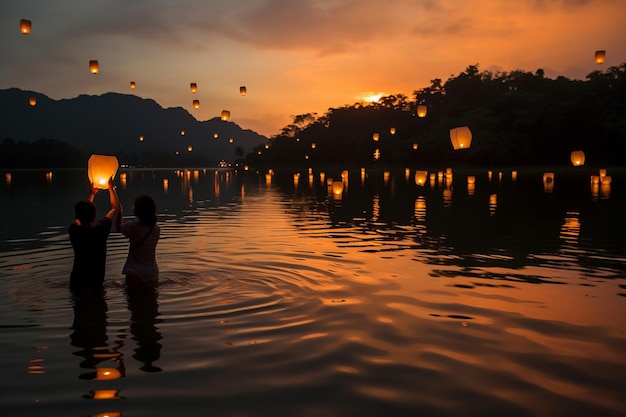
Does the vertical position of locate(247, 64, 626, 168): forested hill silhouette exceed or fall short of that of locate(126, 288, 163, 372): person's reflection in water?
it exceeds it

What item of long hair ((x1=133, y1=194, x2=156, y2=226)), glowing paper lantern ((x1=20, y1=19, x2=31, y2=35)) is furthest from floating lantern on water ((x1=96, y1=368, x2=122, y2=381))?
glowing paper lantern ((x1=20, y1=19, x2=31, y2=35))

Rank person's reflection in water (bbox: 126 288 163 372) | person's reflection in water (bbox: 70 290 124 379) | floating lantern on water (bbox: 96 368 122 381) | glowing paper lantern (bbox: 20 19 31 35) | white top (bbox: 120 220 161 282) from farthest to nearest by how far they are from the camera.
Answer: glowing paper lantern (bbox: 20 19 31 35) < white top (bbox: 120 220 161 282) < person's reflection in water (bbox: 126 288 163 372) < person's reflection in water (bbox: 70 290 124 379) < floating lantern on water (bbox: 96 368 122 381)

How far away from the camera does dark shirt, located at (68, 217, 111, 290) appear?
7105 millimetres

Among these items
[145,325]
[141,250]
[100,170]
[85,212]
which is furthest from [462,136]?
[145,325]

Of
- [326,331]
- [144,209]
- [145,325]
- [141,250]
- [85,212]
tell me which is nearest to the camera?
[326,331]

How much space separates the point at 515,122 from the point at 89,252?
6415 centimetres

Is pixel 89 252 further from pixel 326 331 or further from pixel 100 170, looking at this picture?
pixel 326 331

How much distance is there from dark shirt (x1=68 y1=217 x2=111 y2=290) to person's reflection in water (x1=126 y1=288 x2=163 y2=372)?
514mm

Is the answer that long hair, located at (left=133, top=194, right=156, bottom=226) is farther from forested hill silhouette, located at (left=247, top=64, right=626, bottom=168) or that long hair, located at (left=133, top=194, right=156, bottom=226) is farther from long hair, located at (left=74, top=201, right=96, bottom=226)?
forested hill silhouette, located at (left=247, top=64, right=626, bottom=168)

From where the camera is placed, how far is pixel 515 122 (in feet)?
213

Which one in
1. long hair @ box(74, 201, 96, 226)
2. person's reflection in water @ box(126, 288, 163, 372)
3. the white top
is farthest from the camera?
the white top

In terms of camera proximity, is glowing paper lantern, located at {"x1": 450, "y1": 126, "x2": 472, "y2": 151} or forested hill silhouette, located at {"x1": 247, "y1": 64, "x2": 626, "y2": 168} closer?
glowing paper lantern, located at {"x1": 450, "y1": 126, "x2": 472, "y2": 151}

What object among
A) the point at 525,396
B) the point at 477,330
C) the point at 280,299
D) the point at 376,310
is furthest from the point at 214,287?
the point at 525,396

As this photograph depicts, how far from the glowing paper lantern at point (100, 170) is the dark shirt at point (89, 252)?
522 mm
